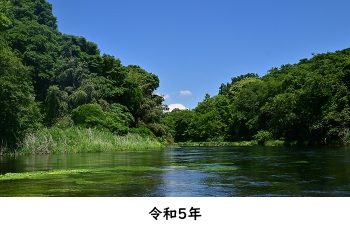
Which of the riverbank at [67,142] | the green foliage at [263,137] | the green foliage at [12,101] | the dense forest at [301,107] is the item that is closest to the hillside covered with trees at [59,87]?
the green foliage at [12,101]

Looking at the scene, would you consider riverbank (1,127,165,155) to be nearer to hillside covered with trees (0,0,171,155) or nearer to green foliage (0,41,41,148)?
hillside covered with trees (0,0,171,155)

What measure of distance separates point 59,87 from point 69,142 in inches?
625

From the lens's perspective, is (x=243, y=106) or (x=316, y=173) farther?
(x=243, y=106)

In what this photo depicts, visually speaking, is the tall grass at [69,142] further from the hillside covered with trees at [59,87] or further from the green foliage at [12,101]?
the green foliage at [12,101]

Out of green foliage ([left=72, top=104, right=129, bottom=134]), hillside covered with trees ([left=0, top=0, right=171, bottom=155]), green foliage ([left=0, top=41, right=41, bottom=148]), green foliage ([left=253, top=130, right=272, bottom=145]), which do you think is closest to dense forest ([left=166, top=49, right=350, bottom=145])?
green foliage ([left=253, top=130, right=272, bottom=145])

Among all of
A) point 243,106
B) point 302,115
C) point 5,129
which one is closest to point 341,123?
point 302,115

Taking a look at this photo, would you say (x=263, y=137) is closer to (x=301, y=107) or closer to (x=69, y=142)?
(x=301, y=107)

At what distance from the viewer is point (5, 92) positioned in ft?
83.0

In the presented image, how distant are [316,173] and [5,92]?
63.4 feet

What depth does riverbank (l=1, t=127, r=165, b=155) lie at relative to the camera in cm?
2645

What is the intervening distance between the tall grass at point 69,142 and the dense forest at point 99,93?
1.98 feet
